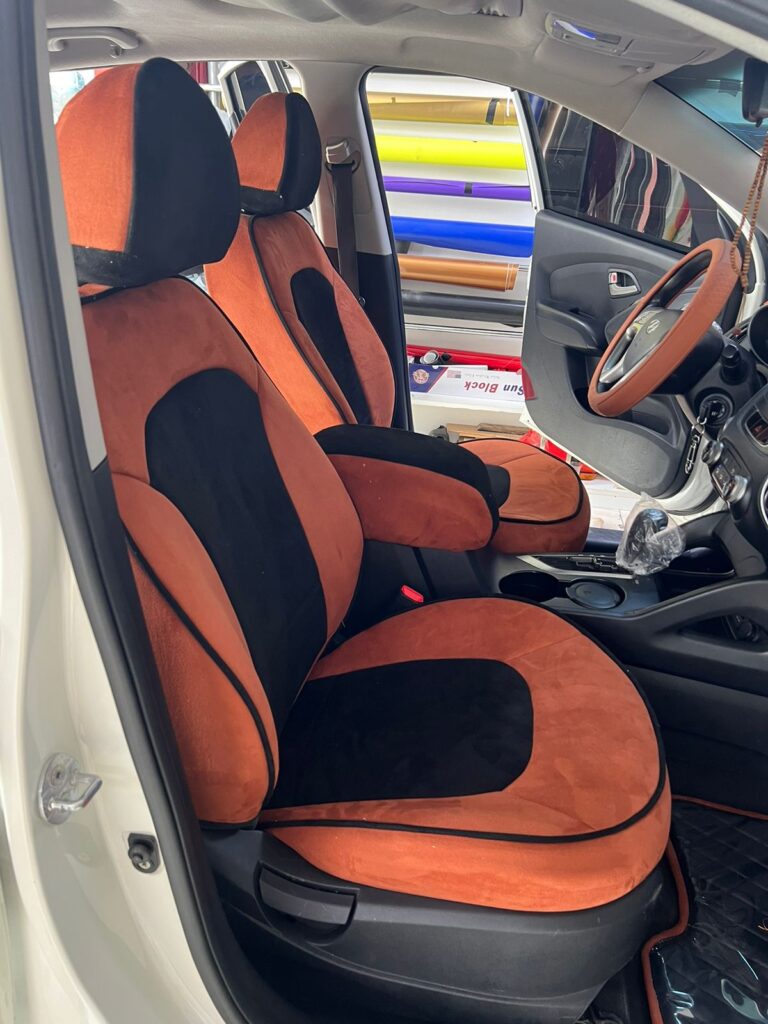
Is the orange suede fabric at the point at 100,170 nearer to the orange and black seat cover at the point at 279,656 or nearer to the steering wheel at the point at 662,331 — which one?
the orange and black seat cover at the point at 279,656

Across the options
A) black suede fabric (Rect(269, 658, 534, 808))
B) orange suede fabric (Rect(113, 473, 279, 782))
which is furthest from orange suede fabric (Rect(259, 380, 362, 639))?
orange suede fabric (Rect(113, 473, 279, 782))

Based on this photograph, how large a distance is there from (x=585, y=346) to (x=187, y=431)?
128cm

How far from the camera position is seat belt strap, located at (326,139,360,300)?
6.61 feet

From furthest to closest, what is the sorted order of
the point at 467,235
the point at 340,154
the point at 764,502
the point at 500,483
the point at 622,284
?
the point at 467,235, the point at 340,154, the point at 622,284, the point at 500,483, the point at 764,502

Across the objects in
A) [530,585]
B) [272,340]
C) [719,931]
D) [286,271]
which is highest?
[286,271]

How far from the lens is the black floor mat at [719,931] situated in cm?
102

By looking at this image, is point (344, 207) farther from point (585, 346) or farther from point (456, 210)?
point (456, 210)

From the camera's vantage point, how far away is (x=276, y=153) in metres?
1.46

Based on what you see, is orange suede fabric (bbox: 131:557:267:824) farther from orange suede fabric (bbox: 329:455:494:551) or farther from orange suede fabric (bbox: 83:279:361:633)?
orange suede fabric (bbox: 329:455:494:551)

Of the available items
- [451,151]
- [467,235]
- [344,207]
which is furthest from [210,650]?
[451,151]

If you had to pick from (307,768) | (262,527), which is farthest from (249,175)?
(307,768)

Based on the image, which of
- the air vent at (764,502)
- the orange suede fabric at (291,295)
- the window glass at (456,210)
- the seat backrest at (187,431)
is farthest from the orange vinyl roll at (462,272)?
the seat backrest at (187,431)

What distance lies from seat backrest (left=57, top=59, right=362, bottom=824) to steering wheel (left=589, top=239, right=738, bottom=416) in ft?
1.91

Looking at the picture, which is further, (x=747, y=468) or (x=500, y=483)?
(x=500, y=483)
